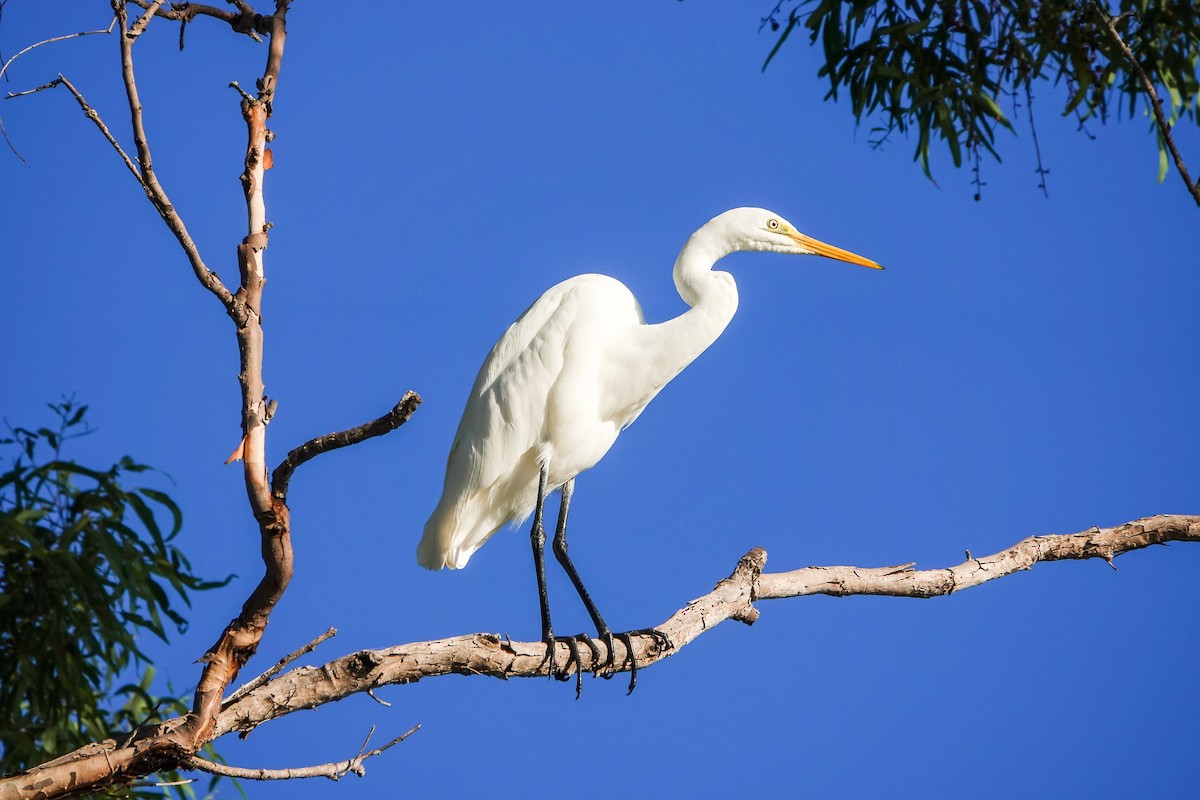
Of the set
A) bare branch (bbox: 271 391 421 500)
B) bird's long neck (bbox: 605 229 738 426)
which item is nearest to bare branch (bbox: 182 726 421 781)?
bare branch (bbox: 271 391 421 500)

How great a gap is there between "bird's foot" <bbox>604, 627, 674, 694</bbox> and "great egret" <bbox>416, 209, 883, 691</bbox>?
26 centimetres

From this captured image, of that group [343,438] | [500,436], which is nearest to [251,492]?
[343,438]

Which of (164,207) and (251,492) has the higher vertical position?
(164,207)

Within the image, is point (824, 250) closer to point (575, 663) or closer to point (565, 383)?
point (565, 383)

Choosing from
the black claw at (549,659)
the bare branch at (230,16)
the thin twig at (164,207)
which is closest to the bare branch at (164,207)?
the thin twig at (164,207)

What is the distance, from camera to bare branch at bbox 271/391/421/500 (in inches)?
65.0

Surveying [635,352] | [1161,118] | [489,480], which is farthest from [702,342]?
[1161,118]

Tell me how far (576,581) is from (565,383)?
45 cm

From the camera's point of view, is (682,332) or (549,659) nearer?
(549,659)

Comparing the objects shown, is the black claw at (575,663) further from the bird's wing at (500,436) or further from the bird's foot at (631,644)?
the bird's wing at (500,436)

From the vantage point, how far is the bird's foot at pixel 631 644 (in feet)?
7.68

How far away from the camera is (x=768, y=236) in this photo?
2.88 m

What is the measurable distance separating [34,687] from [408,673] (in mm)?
1370

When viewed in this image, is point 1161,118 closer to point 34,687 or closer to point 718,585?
point 718,585
